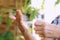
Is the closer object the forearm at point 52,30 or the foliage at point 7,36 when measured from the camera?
the forearm at point 52,30

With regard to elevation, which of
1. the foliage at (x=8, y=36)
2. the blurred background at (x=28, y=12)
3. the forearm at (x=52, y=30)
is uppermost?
the blurred background at (x=28, y=12)

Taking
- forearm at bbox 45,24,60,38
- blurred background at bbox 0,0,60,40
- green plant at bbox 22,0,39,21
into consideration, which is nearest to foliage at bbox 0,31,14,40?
blurred background at bbox 0,0,60,40

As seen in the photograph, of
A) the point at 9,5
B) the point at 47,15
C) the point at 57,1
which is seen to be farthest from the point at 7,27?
the point at 57,1

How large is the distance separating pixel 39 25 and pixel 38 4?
0.24 meters

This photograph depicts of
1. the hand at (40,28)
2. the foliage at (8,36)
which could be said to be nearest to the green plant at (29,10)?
the hand at (40,28)

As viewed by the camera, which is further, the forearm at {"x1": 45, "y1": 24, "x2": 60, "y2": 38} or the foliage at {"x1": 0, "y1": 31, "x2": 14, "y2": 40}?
the foliage at {"x1": 0, "y1": 31, "x2": 14, "y2": 40}

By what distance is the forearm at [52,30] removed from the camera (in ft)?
3.79

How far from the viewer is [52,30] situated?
119 cm

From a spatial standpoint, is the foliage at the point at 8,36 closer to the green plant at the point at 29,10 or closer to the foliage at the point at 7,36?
the foliage at the point at 7,36

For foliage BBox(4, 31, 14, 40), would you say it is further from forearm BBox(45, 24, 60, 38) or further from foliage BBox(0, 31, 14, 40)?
forearm BBox(45, 24, 60, 38)

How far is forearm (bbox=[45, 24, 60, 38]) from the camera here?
3.79 feet

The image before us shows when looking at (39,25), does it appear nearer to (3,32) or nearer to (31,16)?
(31,16)

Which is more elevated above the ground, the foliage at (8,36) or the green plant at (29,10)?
the green plant at (29,10)

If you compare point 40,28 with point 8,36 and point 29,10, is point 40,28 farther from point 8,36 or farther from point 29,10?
point 8,36
